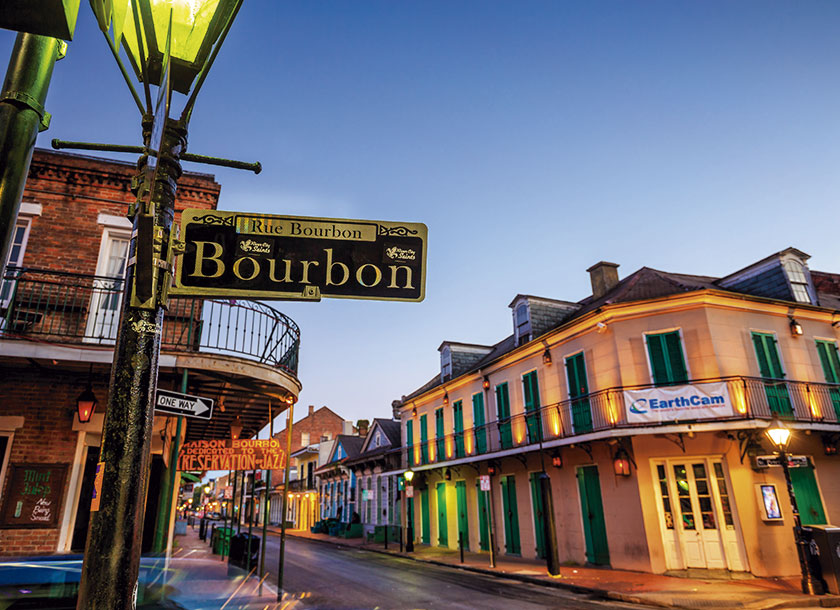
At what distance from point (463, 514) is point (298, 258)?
2073 cm

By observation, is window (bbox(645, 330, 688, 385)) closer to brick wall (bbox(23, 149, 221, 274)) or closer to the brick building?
the brick building

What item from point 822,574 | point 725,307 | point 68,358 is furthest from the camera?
point 725,307

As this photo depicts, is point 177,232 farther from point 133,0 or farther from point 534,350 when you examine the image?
point 534,350

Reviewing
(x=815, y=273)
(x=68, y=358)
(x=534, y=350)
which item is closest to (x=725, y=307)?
(x=534, y=350)

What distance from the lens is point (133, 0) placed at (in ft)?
8.30

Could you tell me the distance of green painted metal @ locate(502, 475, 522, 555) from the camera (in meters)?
18.1

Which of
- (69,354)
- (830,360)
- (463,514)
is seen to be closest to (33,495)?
(69,354)

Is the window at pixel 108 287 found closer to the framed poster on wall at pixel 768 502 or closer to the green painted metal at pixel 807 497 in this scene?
the framed poster on wall at pixel 768 502

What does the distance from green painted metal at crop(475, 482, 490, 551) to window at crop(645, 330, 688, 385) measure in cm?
867

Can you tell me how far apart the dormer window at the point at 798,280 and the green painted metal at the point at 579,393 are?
252 inches

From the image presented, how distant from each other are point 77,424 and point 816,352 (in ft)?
60.0

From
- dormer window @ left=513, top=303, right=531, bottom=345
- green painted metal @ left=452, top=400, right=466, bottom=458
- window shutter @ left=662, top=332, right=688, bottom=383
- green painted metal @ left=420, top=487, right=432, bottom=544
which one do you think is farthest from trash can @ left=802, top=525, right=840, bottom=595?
green painted metal @ left=420, top=487, right=432, bottom=544

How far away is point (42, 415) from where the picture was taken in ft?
27.3

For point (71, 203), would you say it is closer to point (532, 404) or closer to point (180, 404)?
point (180, 404)
